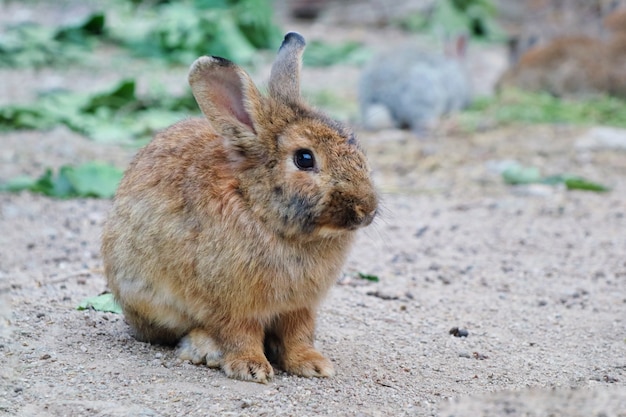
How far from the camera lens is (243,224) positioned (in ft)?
12.3

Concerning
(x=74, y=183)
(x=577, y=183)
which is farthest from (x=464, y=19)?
(x=74, y=183)

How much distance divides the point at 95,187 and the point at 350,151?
399 centimetres

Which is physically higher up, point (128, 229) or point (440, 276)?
point (128, 229)

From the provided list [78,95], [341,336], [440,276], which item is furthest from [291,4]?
[341,336]

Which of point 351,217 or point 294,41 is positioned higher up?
point 294,41

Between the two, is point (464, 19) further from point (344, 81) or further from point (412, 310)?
point (412, 310)

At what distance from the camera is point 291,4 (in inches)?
673

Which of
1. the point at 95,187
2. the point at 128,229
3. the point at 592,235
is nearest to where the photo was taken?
the point at 128,229

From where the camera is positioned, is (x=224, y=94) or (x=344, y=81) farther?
(x=344, y=81)

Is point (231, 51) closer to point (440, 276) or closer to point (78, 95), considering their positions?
point (78, 95)

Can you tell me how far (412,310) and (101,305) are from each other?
1.63m

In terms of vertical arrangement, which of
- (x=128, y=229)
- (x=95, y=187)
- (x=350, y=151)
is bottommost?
(x=95, y=187)

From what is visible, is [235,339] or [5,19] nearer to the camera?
[235,339]

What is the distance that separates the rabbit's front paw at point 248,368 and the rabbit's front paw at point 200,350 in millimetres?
59
